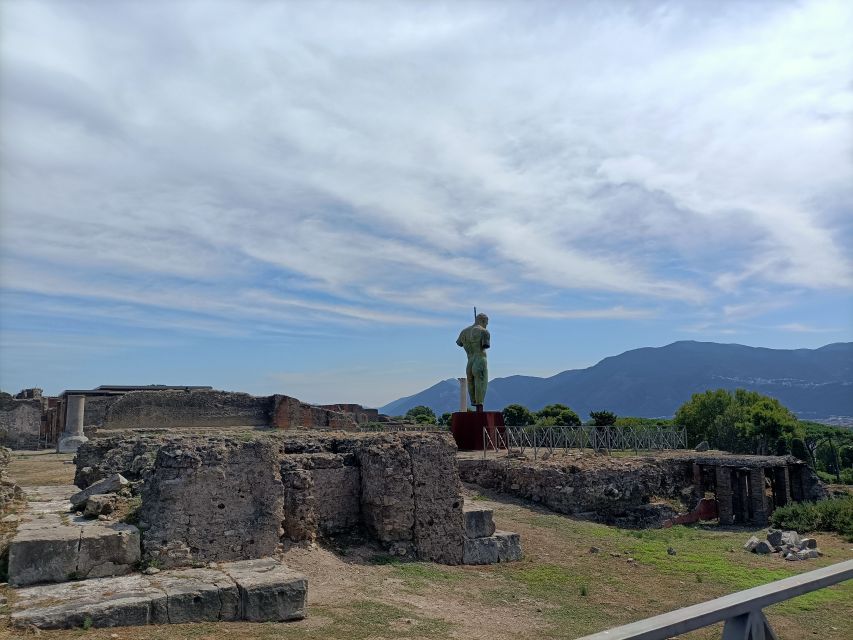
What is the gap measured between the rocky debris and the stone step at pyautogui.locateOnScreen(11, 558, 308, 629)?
11.4 meters

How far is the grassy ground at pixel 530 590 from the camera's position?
23.2ft

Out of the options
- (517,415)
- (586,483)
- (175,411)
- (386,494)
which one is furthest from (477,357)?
(517,415)

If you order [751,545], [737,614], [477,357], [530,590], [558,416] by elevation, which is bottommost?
[751,545]

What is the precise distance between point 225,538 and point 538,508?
1161cm

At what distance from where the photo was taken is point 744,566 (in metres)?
12.8

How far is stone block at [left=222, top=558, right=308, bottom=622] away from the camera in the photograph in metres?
7.45

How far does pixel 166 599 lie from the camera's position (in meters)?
7.08

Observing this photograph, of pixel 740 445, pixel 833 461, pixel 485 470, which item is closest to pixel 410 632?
pixel 485 470

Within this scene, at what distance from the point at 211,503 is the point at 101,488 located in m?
2.10

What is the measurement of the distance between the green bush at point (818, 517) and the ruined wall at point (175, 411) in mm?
17556

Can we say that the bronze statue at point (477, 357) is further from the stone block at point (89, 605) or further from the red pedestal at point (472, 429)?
the stone block at point (89, 605)

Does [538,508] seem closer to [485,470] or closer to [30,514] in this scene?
[485,470]

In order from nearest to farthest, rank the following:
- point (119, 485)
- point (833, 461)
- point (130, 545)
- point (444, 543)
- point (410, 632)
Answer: point (410, 632) → point (130, 545) → point (119, 485) → point (444, 543) → point (833, 461)

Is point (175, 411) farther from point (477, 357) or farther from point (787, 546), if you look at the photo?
point (787, 546)
